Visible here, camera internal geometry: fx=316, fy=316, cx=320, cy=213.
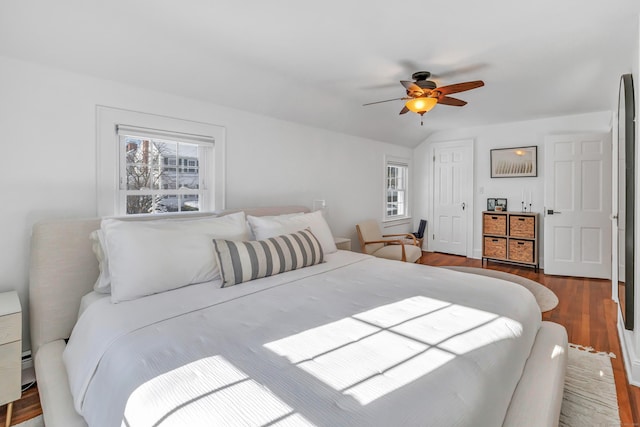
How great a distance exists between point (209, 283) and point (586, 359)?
8.99ft

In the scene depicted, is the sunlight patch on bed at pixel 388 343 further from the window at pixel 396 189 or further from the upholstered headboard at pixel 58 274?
the window at pixel 396 189

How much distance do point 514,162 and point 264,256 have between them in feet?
15.8

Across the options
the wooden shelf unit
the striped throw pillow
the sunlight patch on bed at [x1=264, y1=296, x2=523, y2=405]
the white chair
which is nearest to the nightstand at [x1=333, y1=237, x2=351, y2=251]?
the white chair

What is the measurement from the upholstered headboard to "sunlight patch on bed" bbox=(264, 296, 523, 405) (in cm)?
171

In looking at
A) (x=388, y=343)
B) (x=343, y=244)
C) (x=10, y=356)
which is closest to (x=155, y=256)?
(x=10, y=356)

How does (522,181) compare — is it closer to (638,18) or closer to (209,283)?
(638,18)

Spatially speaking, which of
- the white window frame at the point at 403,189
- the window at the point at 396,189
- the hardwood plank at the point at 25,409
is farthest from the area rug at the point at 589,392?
the window at the point at 396,189

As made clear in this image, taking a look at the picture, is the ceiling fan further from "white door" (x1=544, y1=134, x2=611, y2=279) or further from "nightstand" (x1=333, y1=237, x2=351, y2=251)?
"white door" (x1=544, y1=134, x2=611, y2=279)

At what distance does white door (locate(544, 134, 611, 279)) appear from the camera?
4277 mm

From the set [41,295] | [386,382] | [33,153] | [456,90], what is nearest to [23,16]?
[33,153]

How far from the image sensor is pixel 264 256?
2213mm

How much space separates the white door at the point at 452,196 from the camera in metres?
5.72

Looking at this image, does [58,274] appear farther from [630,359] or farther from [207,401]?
[630,359]

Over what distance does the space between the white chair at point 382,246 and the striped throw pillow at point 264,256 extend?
1.95 meters
